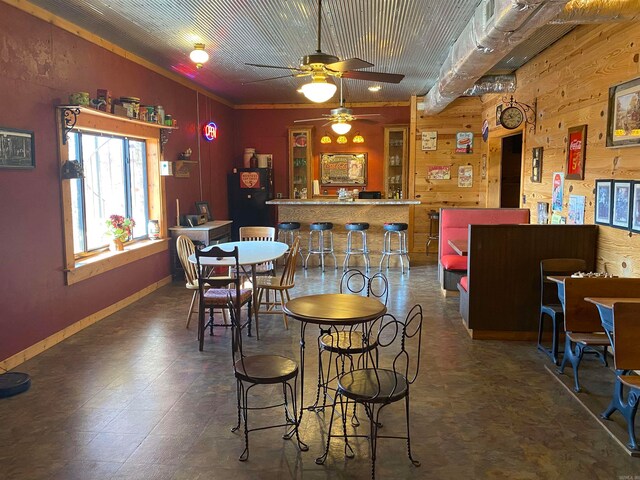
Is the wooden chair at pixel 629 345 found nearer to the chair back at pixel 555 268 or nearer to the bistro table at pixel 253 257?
the chair back at pixel 555 268

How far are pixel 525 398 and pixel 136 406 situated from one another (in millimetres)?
2546

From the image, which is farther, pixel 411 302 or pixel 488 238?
pixel 411 302

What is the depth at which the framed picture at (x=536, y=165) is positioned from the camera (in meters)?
5.82

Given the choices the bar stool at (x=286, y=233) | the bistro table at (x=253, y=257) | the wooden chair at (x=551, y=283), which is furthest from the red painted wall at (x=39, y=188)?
the wooden chair at (x=551, y=283)

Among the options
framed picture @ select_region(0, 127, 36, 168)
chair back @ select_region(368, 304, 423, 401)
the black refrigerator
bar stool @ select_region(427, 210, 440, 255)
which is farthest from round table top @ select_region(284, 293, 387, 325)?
the black refrigerator

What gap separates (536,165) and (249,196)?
5301 mm

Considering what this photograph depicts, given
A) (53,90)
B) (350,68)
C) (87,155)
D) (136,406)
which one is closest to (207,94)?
(87,155)

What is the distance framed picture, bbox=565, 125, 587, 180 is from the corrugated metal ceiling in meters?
1.07

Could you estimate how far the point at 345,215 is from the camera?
7.96m

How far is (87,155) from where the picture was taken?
5.19m

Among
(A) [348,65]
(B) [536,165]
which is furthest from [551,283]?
(A) [348,65]

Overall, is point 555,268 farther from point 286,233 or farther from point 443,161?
point 443,161

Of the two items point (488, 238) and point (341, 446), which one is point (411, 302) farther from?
point (341, 446)

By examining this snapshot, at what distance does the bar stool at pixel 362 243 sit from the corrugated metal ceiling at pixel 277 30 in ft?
7.34
